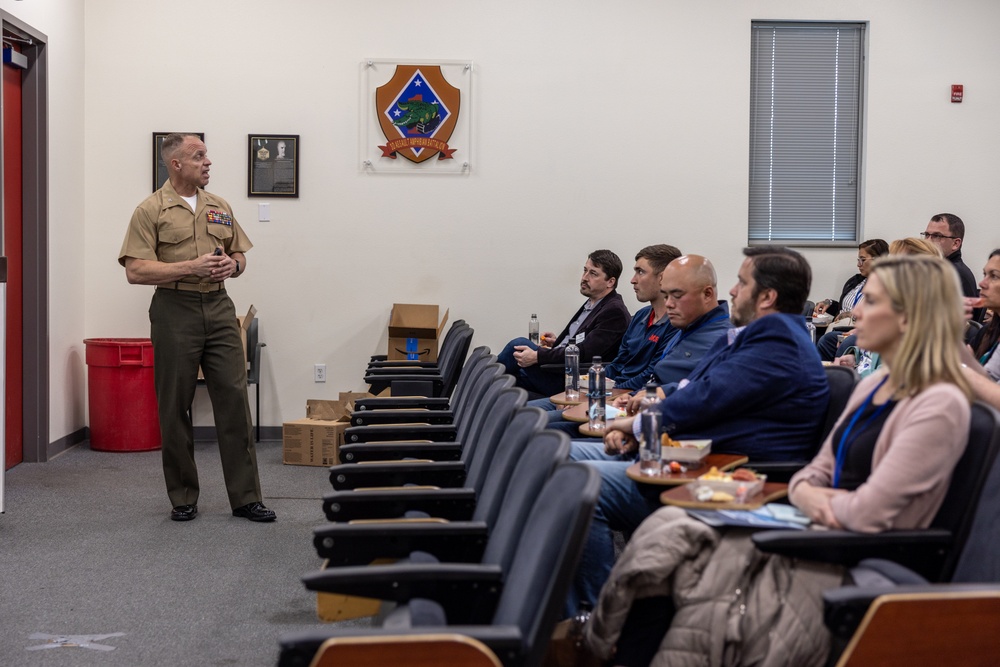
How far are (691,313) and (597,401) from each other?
2.11 feet

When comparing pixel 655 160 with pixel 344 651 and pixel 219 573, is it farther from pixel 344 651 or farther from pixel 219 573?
pixel 344 651

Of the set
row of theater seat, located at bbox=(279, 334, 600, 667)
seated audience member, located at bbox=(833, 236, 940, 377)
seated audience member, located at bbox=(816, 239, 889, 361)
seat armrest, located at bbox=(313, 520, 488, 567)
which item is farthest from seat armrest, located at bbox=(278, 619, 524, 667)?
seated audience member, located at bbox=(816, 239, 889, 361)

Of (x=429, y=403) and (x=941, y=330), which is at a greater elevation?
(x=941, y=330)

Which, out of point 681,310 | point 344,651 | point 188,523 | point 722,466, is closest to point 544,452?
point 344,651

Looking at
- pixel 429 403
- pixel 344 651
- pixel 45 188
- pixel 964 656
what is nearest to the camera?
pixel 344 651

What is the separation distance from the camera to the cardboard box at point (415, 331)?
21.4 feet

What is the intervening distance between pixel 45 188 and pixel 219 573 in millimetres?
3218

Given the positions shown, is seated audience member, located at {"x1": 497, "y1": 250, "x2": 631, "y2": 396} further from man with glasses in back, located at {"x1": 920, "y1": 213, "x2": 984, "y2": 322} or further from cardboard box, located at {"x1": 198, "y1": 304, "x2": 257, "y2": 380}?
man with glasses in back, located at {"x1": 920, "y1": 213, "x2": 984, "y2": 322}

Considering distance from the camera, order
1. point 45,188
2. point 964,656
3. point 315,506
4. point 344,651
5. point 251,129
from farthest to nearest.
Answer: point 251,129 → point 45,188 → point 315,506 → point 964,656 → point 344,651

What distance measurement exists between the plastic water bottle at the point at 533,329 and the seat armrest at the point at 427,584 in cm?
423

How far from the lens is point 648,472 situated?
269cm

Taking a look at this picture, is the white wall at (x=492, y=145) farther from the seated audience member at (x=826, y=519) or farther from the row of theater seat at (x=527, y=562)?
the seated audience member at (x=826, y=519)

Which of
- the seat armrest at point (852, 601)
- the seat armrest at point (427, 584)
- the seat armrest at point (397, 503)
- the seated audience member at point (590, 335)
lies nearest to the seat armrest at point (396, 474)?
the seat armrest at point (397, 503)

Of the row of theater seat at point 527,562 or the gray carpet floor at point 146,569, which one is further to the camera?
the gray carpet floor at point 146,569
